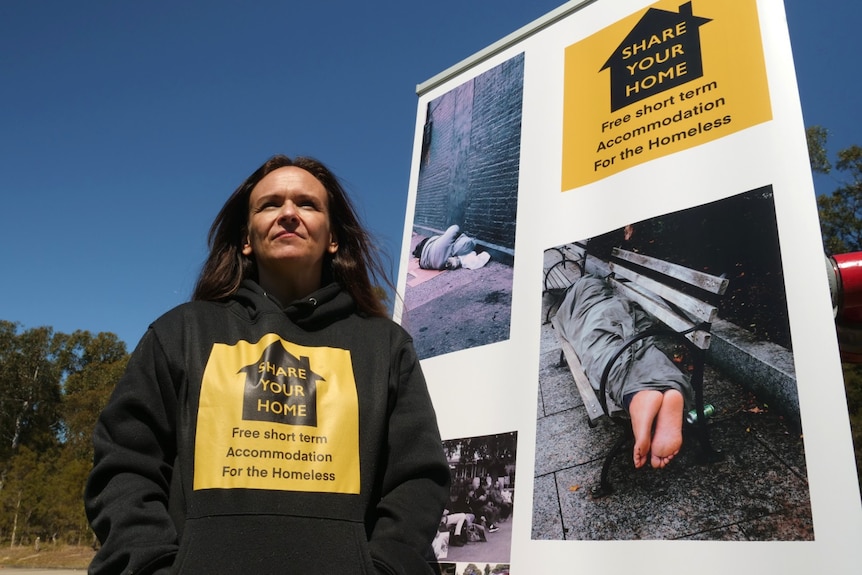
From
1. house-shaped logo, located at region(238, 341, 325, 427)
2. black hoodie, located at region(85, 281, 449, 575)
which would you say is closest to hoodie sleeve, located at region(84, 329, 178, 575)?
black hoodie, located at region(85, 281, 449, 575)

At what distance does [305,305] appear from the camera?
5.52ft

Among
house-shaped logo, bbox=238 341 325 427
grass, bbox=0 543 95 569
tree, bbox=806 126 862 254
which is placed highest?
tree, bbox=806 126 862 254

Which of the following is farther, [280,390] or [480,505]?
[480,505]

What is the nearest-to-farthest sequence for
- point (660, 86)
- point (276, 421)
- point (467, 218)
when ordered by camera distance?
point (276, 421) → point (660, 86) → point (467, 218)

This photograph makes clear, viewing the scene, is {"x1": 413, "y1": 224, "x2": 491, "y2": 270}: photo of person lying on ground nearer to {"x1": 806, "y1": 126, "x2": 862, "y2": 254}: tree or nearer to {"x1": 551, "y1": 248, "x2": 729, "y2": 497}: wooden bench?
{"x1": 551, "y1": 248, "x2": 729, "y2": 497}: wooden bench

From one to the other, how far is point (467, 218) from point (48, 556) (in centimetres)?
2185

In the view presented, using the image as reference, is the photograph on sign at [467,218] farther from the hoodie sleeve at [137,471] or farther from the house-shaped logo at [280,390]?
the hoodie sleeve at [137,471]

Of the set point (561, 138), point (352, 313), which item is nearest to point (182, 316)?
point (352, 313)

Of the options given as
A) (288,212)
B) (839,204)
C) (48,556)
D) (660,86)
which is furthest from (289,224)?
(48,556)

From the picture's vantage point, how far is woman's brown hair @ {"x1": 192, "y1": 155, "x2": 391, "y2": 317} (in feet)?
6.05

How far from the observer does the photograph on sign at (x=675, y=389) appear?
1.55 metres

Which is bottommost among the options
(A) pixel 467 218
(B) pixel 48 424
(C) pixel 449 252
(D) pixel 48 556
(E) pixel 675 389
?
(D) pixel 48 556

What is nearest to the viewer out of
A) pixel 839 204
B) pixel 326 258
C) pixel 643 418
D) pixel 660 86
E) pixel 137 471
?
pixel 137 471

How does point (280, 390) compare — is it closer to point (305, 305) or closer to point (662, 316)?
point (305, 305)
